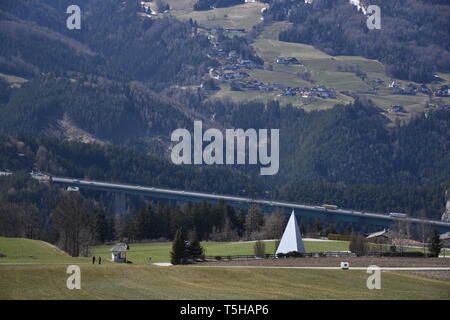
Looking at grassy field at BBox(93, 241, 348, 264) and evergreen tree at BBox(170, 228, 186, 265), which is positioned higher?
evergreen tree at BBox(170, 228, 186, 265)

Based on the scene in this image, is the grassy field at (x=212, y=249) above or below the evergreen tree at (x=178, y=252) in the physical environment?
below

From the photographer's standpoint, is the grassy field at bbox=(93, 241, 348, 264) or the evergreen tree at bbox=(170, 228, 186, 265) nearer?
the evergreen tree at bbox=(170, 228, 186, 265)

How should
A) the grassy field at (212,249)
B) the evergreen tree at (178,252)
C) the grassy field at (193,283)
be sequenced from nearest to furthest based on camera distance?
the grassy field at (193,283), the evergreen tree at (178,252), the grassy field at (212,249)

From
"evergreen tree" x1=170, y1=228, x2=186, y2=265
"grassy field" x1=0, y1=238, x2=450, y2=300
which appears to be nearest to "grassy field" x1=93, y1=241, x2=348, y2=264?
"evergreen tree" x1=170, y1=228, x2=186, y2=265

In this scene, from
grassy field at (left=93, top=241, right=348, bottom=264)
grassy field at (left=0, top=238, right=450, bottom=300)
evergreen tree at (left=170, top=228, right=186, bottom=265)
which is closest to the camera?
grassy field at (left=0, top=238, right=450, bottom=300)

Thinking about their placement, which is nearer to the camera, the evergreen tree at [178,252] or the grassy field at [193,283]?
the grassy field at [193,283]

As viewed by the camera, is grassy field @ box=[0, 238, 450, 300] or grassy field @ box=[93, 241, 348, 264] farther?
grassy field @ box=[93, 241, 348, 264]

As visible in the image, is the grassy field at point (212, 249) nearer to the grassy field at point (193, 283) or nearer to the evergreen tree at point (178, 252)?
the evergreen tree at point (178, 252)

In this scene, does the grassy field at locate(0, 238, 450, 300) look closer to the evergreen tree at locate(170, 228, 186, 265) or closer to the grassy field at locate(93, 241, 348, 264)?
the evergreen tree at locate(170, 228, 186, 265)

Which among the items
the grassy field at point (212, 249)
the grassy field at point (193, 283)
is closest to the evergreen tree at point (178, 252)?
the grassy field at point (212, 249)

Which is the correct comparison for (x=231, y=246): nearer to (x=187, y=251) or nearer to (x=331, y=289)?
(x=187, y=251)

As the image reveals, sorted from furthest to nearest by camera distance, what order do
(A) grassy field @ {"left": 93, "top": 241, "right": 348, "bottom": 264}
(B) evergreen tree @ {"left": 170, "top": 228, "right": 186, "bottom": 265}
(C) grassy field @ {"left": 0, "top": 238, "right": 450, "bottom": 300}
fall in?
(A) grassy field @ {"left": 93, "top": 241, "right": 348, "bottom": 264} < (B) evergreen tree @ {"left": 170, "top": 228, "right": 186, "bottom": 265} < (C) grassy field @ {"left": 0, "top": 238, "right": 450, "bottom": 300}
